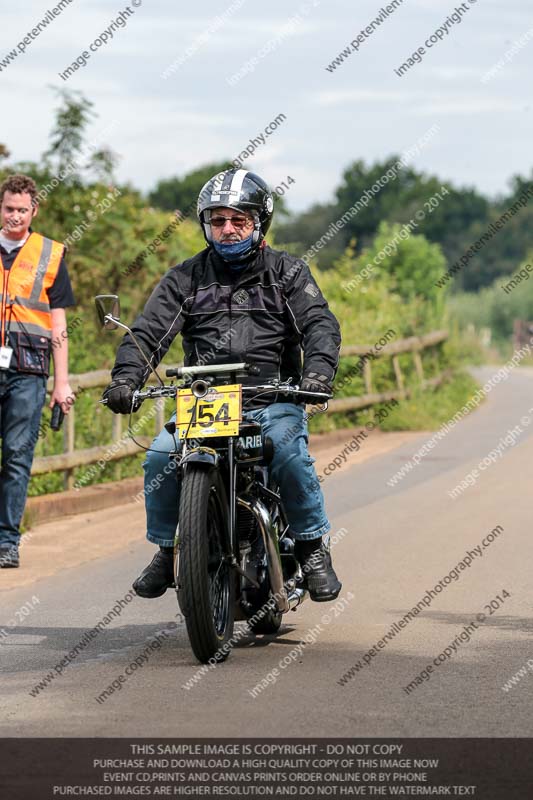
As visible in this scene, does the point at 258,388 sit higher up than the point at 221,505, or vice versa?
the point at 258,388

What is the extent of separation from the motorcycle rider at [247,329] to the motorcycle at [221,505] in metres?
0.12

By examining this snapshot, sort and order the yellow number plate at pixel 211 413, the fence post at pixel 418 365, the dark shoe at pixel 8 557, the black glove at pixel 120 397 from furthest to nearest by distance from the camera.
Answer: the fence post at pixel 418 365 < the dark shoe at pixel 8 557 < the black glove at pixel 120 397 < the yellow number plate at pixel 211 413

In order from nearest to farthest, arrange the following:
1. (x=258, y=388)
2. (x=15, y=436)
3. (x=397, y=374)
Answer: (x=258, y=388) < (x=15, y=436) < (x=397, y=374)

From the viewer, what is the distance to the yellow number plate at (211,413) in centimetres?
689

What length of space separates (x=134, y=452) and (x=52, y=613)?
5858mm

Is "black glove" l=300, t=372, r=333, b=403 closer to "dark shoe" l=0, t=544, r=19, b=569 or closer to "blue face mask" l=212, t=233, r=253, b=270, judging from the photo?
"blue face mask" l=212, t=233, r=253, b=270

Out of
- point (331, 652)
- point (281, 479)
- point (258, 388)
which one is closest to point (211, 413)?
point (258, 388)

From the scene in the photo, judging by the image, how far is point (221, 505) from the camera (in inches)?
273

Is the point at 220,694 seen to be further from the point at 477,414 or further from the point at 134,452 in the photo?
the point at 477,414

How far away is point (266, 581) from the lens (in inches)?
289

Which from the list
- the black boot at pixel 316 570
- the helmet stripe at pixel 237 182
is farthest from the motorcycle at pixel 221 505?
the helmet stripe at pixel 237 182

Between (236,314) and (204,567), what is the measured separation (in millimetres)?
1382

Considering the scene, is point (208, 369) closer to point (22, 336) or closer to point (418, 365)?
point (22, 336)

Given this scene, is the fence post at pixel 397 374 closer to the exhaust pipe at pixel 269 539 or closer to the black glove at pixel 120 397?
the exhaust pipe at pixel 269 539
